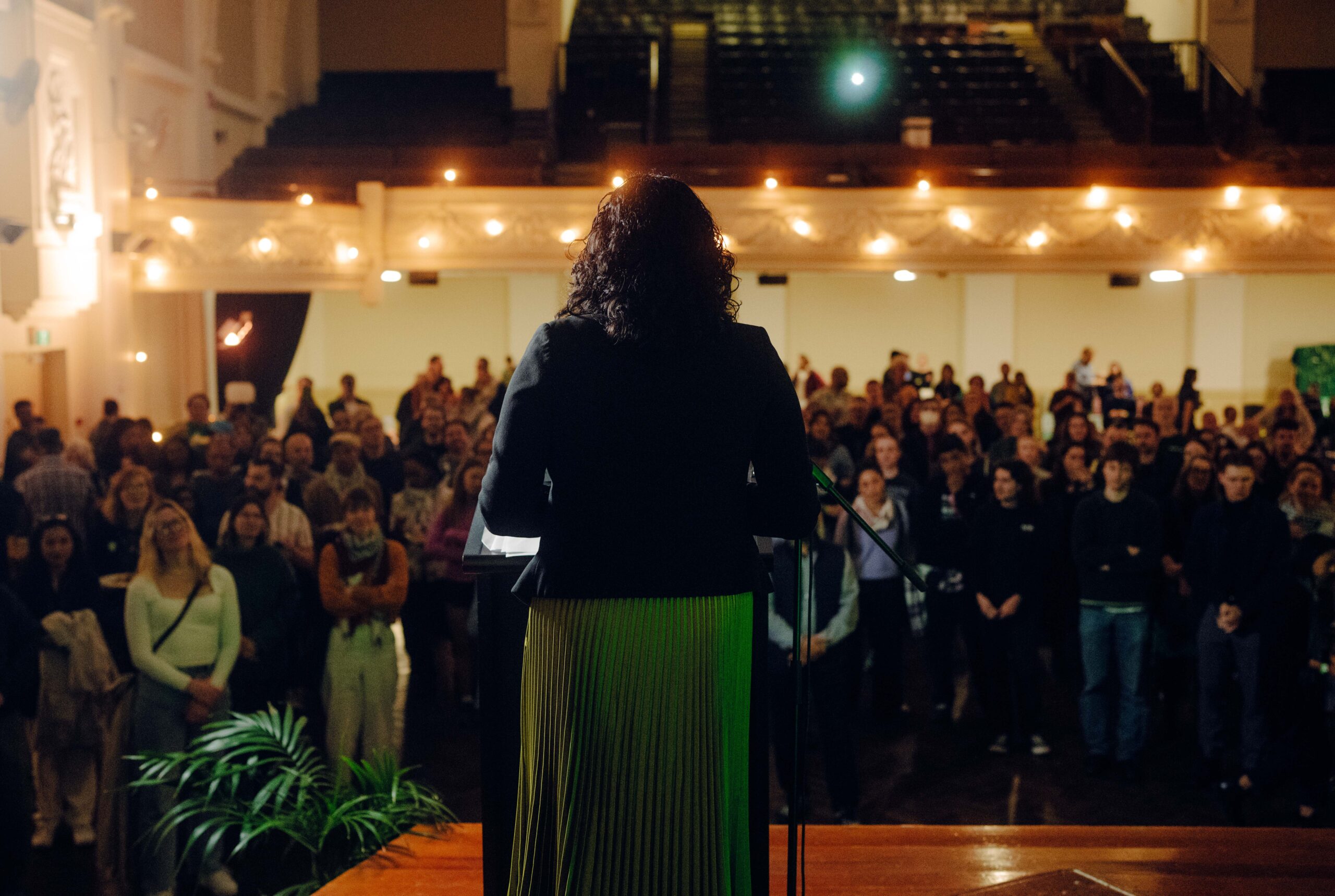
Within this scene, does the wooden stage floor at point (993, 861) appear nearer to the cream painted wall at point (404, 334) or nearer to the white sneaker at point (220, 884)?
the white sneaker at point (220, 884)

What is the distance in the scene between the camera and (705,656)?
1608 millimetres

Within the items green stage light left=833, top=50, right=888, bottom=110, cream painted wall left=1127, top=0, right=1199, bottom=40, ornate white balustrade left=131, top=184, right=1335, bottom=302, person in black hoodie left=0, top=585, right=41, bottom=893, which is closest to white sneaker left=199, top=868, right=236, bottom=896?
person in black hoodie left=0, top=585, right=41, bottom=893

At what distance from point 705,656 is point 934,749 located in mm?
4227

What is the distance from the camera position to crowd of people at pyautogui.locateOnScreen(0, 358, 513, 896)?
3963mm

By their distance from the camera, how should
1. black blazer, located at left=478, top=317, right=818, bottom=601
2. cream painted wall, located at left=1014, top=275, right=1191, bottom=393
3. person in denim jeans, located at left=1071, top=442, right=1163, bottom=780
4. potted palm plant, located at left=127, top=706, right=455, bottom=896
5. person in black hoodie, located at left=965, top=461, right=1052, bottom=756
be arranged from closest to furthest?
black blazer, located at left=478, top=317, right=818, bottom=601 → potted palm plant, located at left=127, top=706, right=455, bottom=896 → person in denim jeans, located at left=1071, top=442, right=1163, bottom=780 → person in black hoodie, located at left=965, top=461, right=1052, bottom=756 → cream painted wall, located at left=1014, top=275, right=1191, bottom=393

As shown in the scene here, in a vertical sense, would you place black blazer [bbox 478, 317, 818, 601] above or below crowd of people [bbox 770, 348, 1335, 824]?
above

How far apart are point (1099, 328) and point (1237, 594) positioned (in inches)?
553

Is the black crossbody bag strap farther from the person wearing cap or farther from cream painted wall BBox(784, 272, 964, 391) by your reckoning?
cream painted wall BBox(784, 272, 964, 391)

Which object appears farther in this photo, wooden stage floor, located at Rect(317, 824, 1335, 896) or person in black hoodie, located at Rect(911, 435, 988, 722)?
person in black hoodie, located at Rect(911, 435, 988, 722)

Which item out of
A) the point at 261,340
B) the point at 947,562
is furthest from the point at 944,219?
the point at 261,340

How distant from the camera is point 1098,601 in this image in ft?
16.5

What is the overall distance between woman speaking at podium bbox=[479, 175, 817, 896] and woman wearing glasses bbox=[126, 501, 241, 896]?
2.71m

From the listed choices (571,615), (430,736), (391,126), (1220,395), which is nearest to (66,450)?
(430,736)

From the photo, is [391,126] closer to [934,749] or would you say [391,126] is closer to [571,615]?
[934,749]
